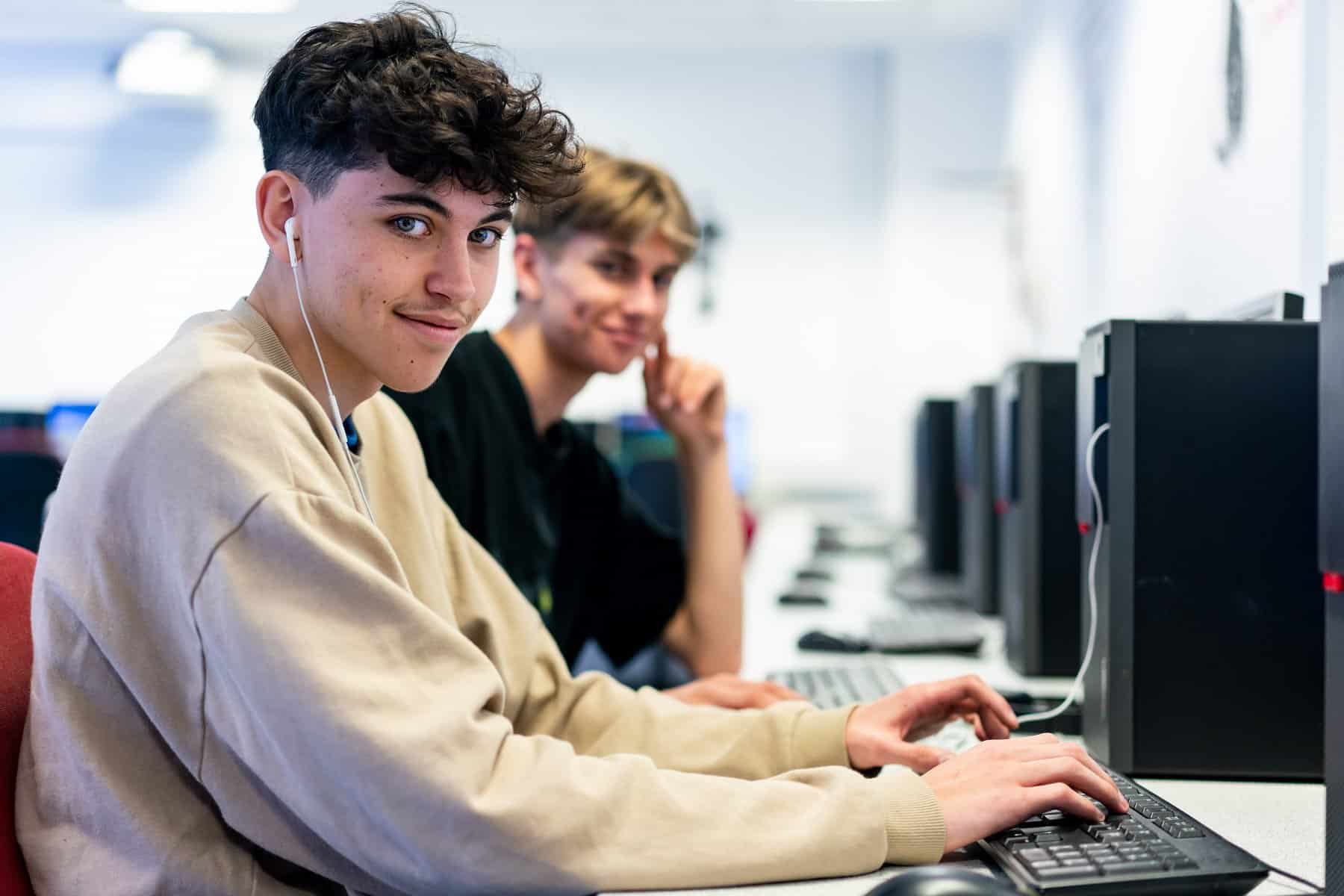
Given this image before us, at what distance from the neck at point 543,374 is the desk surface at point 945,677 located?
47 cm

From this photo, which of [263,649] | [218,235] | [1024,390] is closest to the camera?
[263,649]

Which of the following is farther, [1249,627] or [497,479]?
[497,479]

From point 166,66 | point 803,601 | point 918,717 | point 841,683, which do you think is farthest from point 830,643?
point 166,66

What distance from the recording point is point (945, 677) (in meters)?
1.43

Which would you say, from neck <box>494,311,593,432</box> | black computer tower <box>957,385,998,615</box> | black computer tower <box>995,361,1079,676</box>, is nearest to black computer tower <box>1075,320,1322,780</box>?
black computer tower <box>995,361,1079,676</box>

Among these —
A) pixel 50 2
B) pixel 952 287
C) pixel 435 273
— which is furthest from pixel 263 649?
pixel 50 2

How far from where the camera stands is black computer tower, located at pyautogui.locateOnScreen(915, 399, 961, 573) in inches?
109

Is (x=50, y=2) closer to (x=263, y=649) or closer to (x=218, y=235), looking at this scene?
(x=218, y=235)

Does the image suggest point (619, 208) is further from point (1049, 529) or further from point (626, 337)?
point (1049, 529)

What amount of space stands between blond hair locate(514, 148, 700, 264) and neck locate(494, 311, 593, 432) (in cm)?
15

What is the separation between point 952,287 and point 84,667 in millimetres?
4831

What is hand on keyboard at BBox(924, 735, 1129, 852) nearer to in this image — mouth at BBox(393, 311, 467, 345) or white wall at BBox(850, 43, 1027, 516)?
mouth at BBox(393, 311, 467, 345)

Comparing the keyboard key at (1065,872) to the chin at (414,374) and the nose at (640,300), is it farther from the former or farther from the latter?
the nose at (640,300)

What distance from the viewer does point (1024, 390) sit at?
1536 millimetres
